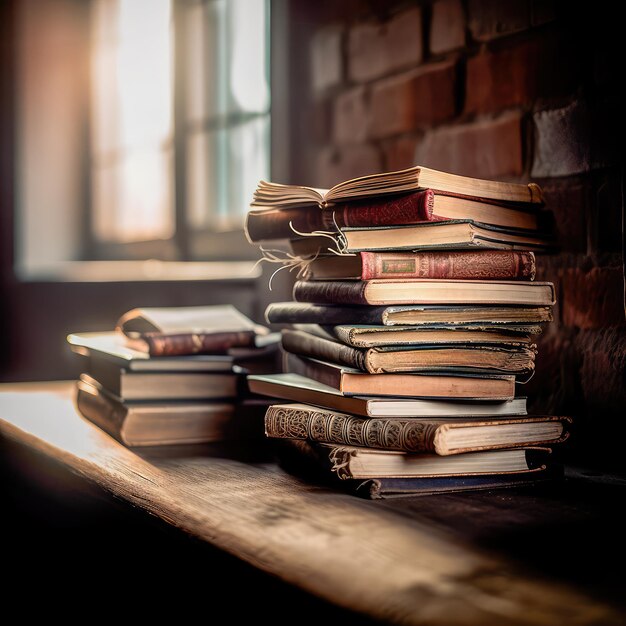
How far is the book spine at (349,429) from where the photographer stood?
3.04 ft

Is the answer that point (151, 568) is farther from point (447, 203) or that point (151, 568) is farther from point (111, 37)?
point (111, 37)

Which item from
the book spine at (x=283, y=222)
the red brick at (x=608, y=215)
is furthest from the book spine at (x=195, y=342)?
the red brick at (x=608, y=215)

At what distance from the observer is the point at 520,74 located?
1285mm

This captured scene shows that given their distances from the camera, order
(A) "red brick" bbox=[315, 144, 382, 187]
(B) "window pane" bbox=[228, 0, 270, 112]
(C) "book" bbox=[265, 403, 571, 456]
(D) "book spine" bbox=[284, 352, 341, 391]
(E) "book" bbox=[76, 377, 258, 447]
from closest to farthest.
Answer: (C) "book" bbox=[265, 403, 571, 456] < (D) "book spine" bbox=[284, 352, 341, 391] < (E) "book" bbox=[76, 377, 258, 447] < (A) "red brick" bbox=[315, 144, 382, 187] < (B) "window pane" bbox=[228, 0, 270, 112]

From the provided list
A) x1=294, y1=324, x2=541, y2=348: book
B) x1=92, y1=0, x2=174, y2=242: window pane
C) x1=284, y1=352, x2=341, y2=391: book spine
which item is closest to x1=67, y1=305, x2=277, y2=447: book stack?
x1=284, y1=352, x2=341, y2=391: book spine

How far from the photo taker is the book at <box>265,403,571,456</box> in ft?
3.03

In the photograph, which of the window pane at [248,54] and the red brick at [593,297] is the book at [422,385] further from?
the window pane at [248,54]

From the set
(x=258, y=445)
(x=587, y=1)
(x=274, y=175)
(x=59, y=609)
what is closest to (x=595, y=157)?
(x=587, y=1)

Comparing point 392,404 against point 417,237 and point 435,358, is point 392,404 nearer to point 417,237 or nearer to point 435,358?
point 435,358

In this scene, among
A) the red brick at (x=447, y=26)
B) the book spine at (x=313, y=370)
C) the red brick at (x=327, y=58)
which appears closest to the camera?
the book spine at (x=313, y=370)

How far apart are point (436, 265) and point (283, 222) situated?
24 cm

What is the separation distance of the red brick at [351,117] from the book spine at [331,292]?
62 centimetres

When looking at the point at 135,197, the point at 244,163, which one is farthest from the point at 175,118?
the point at 135,197

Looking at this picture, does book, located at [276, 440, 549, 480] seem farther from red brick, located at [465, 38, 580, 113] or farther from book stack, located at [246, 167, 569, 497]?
red brick, located at [465, 38, 580, 113]
